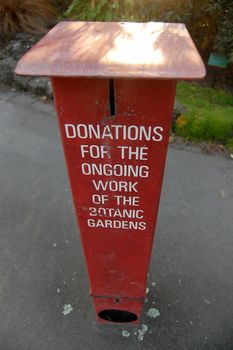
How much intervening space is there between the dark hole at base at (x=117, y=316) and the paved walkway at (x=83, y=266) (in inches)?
2.9

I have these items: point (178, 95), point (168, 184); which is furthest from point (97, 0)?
point (168, 184)

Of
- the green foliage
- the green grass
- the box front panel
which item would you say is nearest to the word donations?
the box front panel

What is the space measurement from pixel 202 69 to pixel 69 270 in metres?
2.07

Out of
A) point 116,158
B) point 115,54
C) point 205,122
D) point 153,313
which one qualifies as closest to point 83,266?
point 153,313

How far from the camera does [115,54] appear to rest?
1.19 metres

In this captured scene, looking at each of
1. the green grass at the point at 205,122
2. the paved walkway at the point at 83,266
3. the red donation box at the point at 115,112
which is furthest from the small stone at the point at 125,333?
the green grass at the point at 205,122

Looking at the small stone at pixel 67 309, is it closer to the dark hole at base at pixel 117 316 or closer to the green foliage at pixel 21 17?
the dark hole at base at pixel 117 316

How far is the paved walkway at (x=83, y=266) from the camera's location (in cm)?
224

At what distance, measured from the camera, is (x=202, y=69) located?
3.46ft

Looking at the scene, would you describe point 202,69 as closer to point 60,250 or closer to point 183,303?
point 183,303

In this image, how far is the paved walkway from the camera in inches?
88.3

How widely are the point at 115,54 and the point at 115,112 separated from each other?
0.68 ft

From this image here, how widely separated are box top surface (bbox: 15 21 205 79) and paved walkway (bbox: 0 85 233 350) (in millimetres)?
1857

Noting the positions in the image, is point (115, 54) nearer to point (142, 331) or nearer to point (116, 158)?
point (116, 158)
